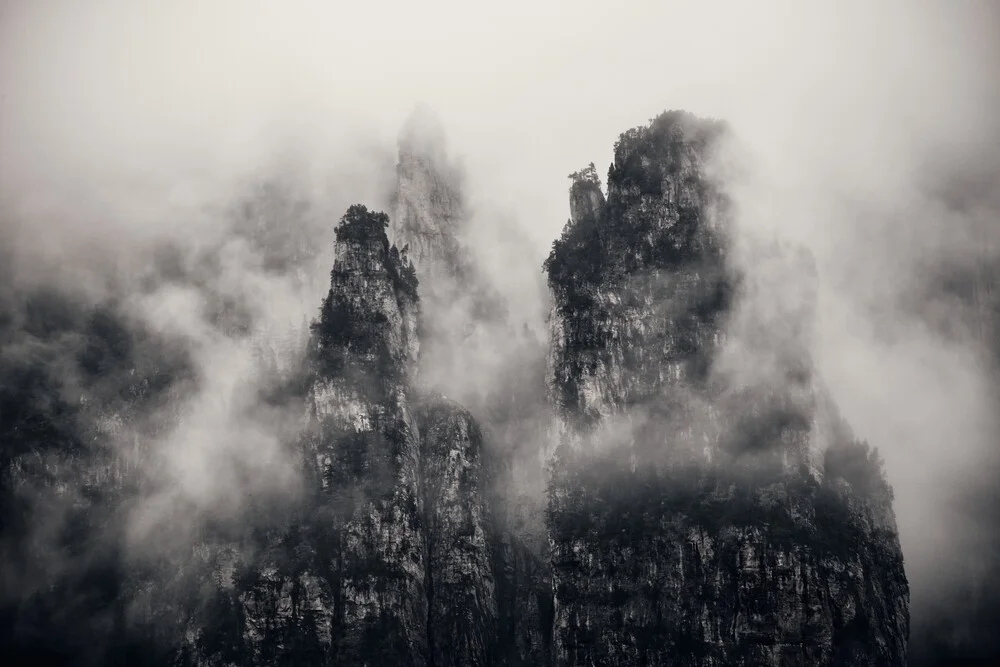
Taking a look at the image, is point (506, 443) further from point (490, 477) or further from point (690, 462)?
point (690, 462)

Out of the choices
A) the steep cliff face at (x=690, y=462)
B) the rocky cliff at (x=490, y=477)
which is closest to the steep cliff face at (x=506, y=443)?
the rocky cliff at (x=490, y=477)

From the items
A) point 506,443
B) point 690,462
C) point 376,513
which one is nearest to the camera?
point 690,462

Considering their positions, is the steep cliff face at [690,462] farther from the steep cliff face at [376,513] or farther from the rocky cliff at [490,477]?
the steep cliff face at [376,513]

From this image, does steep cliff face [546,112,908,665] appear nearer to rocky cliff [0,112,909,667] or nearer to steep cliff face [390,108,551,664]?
rocky cliff [0,112,909,667]

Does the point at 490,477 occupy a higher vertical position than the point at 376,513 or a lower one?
→ higher

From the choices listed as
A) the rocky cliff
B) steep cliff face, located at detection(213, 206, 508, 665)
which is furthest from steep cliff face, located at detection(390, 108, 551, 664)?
steep cliff face, located at detection(213, 206, 508, 665)

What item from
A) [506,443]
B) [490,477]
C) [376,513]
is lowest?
[376,513]

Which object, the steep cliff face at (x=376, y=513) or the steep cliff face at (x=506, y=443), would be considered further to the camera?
the steep cliff face at (x=506, y=443)

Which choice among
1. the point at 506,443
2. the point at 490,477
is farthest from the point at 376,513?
the point at 506,443
